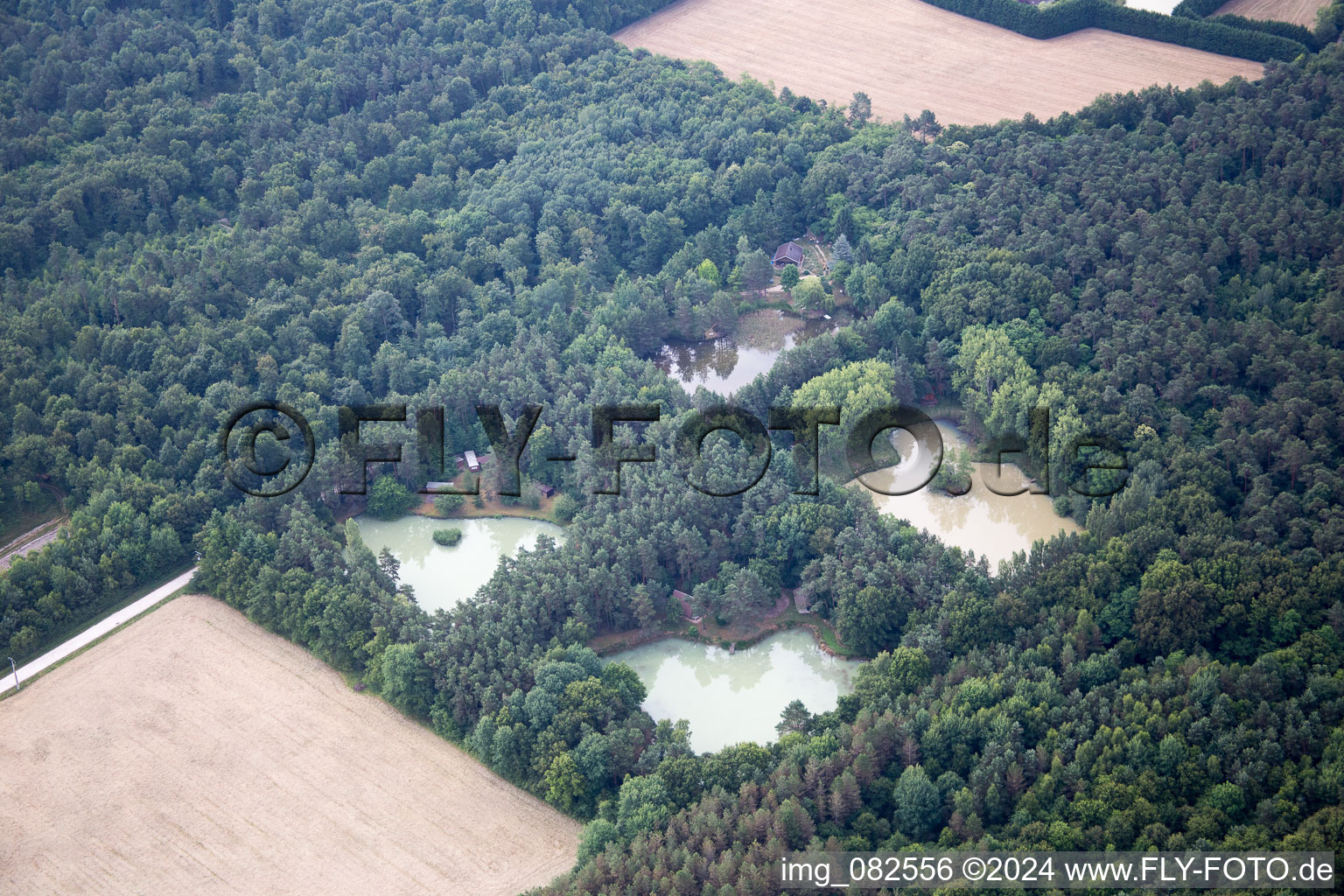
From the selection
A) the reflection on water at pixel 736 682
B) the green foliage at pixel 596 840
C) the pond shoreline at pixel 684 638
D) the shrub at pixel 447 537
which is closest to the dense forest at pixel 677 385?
the green foliage at pixel 596 840

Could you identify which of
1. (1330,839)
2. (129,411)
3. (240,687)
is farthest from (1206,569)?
(129,411)

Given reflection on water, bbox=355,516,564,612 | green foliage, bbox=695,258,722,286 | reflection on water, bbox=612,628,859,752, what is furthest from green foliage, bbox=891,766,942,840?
green foliage, bbox=695,258,722,286

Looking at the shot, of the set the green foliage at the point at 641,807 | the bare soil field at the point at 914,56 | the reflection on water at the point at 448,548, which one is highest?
the bare soil field at the point at 914,56

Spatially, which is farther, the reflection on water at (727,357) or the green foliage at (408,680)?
the reflection on water at (727,357)

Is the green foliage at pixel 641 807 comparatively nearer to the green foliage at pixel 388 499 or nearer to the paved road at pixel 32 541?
the green foliage at pixel 388 499

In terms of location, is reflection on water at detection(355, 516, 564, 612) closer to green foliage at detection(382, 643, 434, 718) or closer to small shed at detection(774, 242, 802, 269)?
green foliage at detection(382, 643, 434, 718)

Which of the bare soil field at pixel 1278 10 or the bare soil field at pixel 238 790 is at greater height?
the bare soil field at pixel 1278 10
